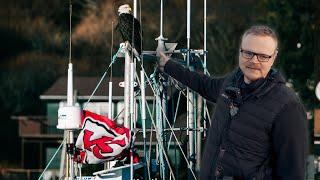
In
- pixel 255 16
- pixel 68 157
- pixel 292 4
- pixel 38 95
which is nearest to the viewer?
pixel 68 157

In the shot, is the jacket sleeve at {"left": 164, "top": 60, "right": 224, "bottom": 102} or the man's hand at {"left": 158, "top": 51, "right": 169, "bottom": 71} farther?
the man's hand at {"left": 158, "top": 51, "right": 169, "bottom": 71}

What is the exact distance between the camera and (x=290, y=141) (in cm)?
373

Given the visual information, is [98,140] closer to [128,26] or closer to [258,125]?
[128,26]

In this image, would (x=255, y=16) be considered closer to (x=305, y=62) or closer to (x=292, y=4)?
(x=292, y=4)

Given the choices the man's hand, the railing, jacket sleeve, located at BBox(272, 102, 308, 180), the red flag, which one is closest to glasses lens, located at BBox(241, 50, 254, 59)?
jacket sleeve, located at BBox(272, 102, 308, 180)

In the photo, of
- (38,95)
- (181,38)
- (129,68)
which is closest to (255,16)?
(181,38)

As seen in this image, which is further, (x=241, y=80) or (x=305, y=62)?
(x=305, y=62)

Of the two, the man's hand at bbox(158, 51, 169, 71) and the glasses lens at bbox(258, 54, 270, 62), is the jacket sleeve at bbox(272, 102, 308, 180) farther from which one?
the man's hand at bbox(158, 51, 169, 71)

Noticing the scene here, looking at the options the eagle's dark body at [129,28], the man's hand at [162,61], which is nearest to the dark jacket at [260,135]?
the man's hand at [162,61]

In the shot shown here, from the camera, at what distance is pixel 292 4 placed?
1232 inches

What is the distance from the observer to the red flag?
5.39 m

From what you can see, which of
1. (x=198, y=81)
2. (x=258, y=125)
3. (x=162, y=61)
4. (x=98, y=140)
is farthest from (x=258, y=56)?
(x=98, y=140)

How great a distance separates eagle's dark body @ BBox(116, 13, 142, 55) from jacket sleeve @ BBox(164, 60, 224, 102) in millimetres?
1367

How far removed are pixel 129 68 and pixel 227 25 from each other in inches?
1183
